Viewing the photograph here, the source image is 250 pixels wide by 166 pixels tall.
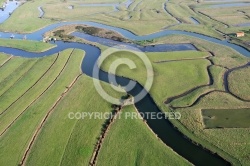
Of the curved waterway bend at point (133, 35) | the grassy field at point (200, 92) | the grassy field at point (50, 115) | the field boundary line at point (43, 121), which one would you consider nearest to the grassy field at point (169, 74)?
the grassy field at point (200, 92)

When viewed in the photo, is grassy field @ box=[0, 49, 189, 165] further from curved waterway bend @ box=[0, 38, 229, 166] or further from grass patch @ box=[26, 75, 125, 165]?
curved waterway bend @ box=[0, 38, 229, 166]

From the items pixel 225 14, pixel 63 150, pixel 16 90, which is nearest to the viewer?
pixel 63 150

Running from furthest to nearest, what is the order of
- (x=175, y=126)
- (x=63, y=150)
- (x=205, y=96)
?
(x=205, y=96)
(x=175, y=126)
(x=63, y=150)

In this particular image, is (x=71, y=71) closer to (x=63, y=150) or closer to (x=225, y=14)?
(x=63, y=150)

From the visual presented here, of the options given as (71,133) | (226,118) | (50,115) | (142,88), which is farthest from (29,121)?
(226,118)

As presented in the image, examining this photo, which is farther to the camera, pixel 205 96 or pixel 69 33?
pixel 69 33

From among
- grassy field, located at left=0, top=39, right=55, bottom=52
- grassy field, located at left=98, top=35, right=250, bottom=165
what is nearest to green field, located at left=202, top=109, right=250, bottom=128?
grassy field, located at left=98, top=35, right=250, bottom=165

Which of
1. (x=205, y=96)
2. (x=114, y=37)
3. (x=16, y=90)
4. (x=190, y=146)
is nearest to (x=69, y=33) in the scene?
(x=114, y=37)
